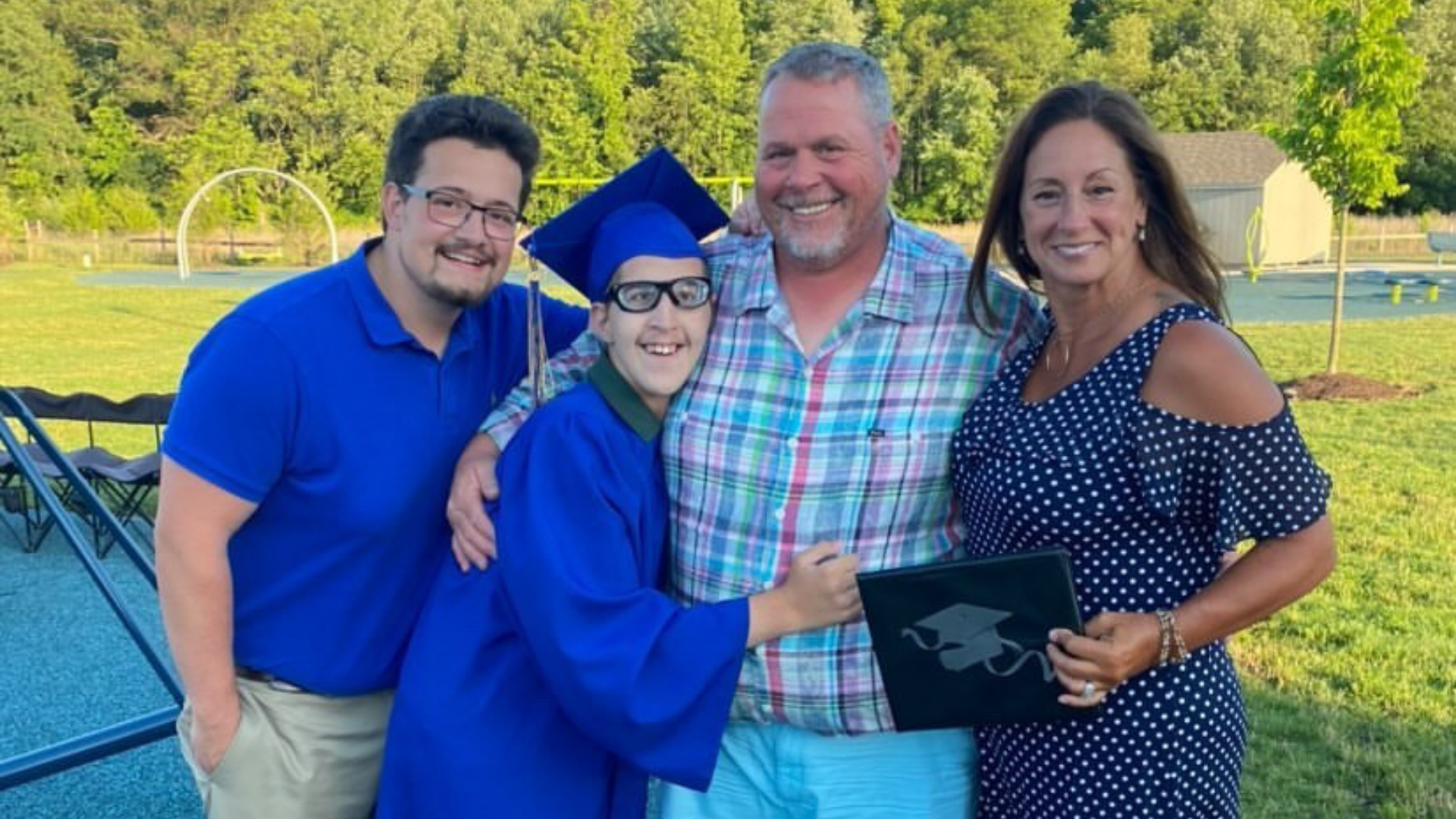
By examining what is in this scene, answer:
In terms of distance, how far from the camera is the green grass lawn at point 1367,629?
4.15 metres

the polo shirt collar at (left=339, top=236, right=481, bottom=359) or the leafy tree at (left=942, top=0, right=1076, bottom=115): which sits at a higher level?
the leafy tree at (left=942, top=0, right=1076, bottom=115)

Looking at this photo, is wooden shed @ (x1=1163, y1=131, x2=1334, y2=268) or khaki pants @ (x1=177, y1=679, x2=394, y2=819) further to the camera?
wooden shed @ (x1=1163, y1=131, x2=1334, y2=268)

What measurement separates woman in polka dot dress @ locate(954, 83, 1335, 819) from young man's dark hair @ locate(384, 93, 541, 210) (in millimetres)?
1063

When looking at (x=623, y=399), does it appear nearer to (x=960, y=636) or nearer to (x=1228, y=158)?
(x=960, y=636)

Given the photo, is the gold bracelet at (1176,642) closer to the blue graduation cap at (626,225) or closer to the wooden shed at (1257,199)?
the blue graduation cap at (626,225)

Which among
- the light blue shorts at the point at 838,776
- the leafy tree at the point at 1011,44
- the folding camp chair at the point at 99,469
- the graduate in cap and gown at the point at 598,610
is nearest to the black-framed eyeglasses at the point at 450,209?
the graduate in cap and gown at the point at 598,610

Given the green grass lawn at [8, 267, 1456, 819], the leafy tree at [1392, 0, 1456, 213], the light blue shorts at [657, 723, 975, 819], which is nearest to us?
the light blue shorts at [657, 723, 975, 819]

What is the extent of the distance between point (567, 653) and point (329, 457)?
692mm

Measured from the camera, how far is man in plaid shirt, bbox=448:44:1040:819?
2.35 meters

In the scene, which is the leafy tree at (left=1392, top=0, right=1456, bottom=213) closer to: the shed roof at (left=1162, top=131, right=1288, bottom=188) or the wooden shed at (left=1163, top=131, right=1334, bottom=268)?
the wooden shed at (left=1163, top=131, right=1334, bottom=268)

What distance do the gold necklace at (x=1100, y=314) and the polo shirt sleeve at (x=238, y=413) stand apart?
1485mm

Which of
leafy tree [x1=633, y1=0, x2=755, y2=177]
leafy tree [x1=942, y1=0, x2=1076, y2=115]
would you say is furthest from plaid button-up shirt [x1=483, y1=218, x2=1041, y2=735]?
leafy tree [x1=942, y1=0, x2=1076, y2=115]

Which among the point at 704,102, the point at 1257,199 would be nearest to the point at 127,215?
the point at 704,102

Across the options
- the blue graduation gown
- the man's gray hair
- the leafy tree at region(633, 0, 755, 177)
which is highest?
the leafy tree at region(633, 0, 755, 177)
